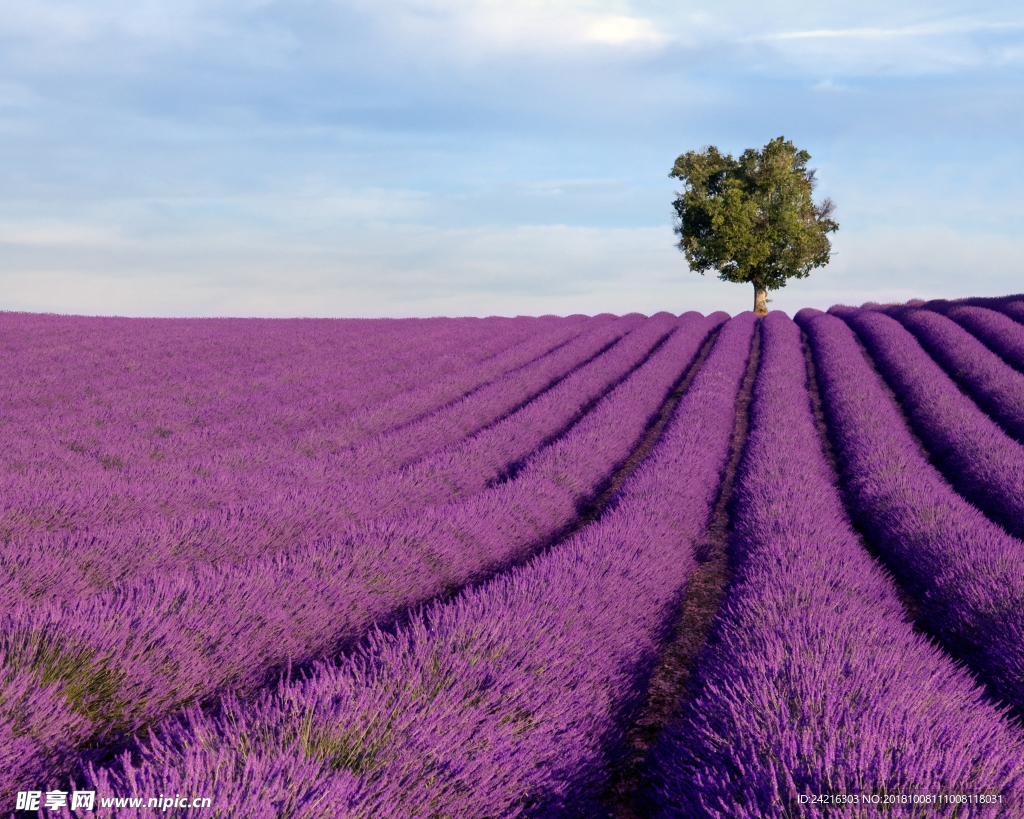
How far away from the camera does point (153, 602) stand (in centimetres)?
336

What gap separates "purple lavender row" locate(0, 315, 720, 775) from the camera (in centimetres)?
282

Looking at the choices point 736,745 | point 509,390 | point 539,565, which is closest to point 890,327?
point 509,390

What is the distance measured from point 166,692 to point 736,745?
7.36 feet

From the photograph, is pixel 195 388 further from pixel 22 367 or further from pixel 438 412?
pixel 438 412

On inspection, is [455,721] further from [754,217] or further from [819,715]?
[754,217]

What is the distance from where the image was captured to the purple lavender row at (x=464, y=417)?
25.9ft

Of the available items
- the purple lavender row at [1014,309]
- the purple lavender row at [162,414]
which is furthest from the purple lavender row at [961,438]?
the purple lavender row at [1014,309]

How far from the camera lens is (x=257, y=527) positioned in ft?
17.2

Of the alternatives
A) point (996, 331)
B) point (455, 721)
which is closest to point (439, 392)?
point (455, 721)

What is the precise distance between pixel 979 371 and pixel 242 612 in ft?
46.2

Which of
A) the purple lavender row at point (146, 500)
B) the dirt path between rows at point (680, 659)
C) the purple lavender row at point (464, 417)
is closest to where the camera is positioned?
the dirt path between rows at point (680, 659)

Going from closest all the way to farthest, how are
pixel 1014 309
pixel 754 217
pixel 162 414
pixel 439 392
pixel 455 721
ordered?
pixel 455 721
pixel 162 414
pixel 439 392
pixel 1014 309
pixel 754 217

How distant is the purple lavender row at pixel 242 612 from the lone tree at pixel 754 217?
99.5ft

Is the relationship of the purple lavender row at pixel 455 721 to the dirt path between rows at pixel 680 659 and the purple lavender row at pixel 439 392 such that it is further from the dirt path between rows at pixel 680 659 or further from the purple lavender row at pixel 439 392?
the purple lavender row at pixel 439 392
